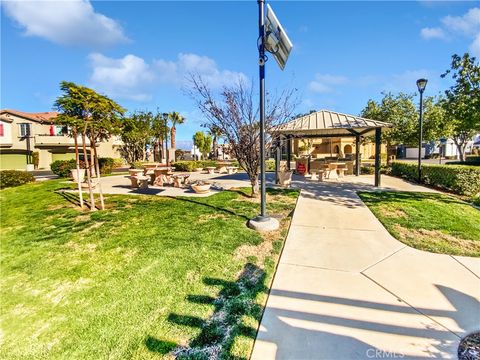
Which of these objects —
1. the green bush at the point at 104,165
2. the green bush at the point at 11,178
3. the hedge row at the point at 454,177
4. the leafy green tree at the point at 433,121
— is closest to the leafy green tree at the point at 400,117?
the leafy green tree at the point at 433,121

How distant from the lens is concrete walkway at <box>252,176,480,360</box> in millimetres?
2551

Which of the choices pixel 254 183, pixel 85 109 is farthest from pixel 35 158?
pixel 254 183

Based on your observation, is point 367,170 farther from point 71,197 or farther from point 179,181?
point 71,197

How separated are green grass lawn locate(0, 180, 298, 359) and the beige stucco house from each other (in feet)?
95.2

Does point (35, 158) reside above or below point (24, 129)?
below

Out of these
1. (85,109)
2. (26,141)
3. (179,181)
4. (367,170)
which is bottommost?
(179,181)

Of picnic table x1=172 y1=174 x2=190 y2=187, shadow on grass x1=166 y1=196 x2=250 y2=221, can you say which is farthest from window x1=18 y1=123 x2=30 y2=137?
shadow on grass x1=166 y1=196 x2=250 y2=221

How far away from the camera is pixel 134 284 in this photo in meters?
3.76

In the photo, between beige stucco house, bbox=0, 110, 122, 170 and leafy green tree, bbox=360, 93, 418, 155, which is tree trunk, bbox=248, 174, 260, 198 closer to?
leafy green tree, bbox=360, 93, 418, 155

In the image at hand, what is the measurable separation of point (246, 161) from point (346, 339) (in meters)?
6.79

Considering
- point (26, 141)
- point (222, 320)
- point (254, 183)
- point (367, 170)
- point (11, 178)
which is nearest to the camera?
point (222, 320)

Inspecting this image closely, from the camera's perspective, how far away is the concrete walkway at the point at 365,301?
2.55 meters

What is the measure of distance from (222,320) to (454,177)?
36.2ft

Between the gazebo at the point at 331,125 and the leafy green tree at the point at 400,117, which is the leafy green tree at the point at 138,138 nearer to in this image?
the gazebo at the point at 331,125
